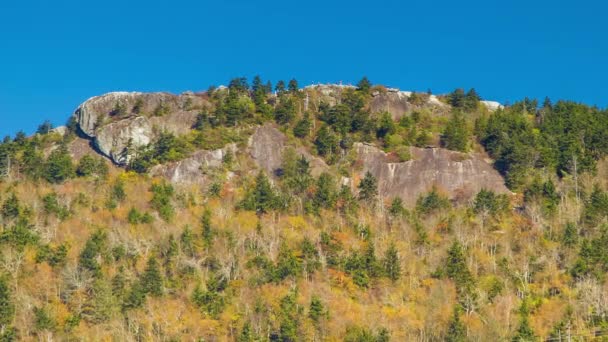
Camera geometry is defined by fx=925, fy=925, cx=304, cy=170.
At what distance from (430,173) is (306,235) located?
25.0m

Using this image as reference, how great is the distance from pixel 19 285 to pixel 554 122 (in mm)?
72854

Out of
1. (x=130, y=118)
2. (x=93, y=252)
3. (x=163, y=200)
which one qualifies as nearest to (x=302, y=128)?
(x=130, y=118)

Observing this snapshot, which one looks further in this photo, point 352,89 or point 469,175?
point 352,89

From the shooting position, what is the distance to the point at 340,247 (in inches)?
3514

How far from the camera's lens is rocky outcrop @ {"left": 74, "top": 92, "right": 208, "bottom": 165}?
381 feet

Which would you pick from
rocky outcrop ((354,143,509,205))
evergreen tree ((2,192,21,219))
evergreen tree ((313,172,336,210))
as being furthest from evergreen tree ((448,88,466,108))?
evergreen tree ((2,192,21,219))

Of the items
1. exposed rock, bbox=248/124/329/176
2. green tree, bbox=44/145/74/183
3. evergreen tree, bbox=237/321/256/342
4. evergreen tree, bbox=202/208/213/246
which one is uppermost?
exposed rock, bbox=248/124/329/176

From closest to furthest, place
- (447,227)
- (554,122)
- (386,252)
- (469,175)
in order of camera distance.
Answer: (386,252) < (447,227) < (469,175) < (554,122)

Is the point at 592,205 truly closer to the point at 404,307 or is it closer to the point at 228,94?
the point at 404,307

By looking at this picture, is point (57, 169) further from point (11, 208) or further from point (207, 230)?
point (207, 230)

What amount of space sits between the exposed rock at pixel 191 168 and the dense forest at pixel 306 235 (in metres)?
1.05

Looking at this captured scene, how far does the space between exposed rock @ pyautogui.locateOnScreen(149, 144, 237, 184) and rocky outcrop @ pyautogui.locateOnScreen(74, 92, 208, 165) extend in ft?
19.2

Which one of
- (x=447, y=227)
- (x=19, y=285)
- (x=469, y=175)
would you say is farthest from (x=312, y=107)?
(x=19, y=285)

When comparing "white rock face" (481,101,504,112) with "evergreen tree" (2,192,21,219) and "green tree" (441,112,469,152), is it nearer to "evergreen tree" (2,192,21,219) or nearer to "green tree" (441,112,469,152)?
"green tree" (441,112,469,152)
